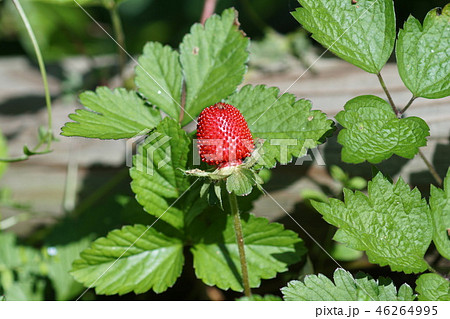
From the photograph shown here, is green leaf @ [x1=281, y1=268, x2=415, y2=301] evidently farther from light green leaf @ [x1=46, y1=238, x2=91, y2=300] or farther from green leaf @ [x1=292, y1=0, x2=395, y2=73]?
light green leaf @ [x1=46, y1=238, x2=91, y2=300]

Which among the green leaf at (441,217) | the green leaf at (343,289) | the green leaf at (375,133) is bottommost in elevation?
the green leaf at (343,289)

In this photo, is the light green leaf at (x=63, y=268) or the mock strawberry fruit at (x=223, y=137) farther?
the light green leaf at (x=63, y=268)

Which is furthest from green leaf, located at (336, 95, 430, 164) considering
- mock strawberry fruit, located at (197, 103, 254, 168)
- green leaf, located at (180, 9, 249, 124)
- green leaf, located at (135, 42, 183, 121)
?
green leaf, located at (135, 42, 183, 121)

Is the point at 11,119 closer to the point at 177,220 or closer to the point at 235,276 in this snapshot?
the point at 177,220

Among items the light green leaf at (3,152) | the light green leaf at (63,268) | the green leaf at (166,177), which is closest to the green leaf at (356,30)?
the green leaf at (166,177)

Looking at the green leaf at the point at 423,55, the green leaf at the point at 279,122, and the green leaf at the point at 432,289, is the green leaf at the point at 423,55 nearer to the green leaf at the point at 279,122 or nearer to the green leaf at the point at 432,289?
the green leaf at the point at 279,122

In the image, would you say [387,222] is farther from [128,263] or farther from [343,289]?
[128,263]
